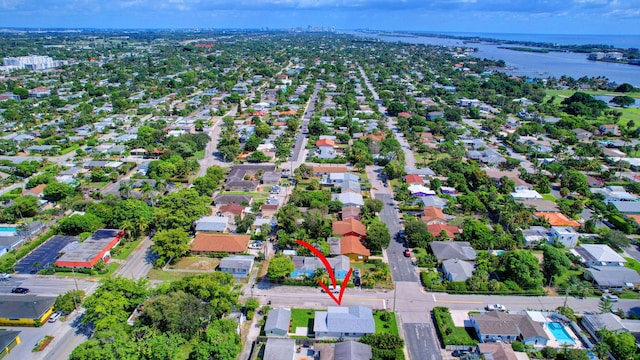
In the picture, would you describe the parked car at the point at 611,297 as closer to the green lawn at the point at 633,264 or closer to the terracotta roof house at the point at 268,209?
the green lawn at the point at 633,264

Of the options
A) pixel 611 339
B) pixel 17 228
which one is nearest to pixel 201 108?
pixel 17 228

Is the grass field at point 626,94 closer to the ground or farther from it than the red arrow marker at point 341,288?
farther from it

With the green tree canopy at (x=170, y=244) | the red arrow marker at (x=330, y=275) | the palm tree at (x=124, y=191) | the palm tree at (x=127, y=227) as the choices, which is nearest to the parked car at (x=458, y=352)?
the red arrow marker at (x=330, y=275)

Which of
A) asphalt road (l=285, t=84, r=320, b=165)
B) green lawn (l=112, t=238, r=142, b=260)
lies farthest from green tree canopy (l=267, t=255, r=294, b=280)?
asphalt road (l=285, t=84, r=320, b=165)

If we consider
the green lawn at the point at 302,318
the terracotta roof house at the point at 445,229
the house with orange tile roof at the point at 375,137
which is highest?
the house with orange tile roof at the point at 375,137

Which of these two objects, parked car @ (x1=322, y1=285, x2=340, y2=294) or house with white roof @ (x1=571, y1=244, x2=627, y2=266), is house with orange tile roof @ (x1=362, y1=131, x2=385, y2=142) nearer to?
house with white roof @ (x1=571, y1=244, x2=627, y2=266)

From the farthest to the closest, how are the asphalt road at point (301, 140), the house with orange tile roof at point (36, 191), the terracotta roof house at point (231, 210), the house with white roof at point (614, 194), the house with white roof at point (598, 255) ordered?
the asphalt road at point (301, 140)
the house with white roof at point (614, 194)
the house with orange tile roof at point (36, 191)
the terracotta roof house at point (231, 210)
the house with white roof at point (598, 255)
